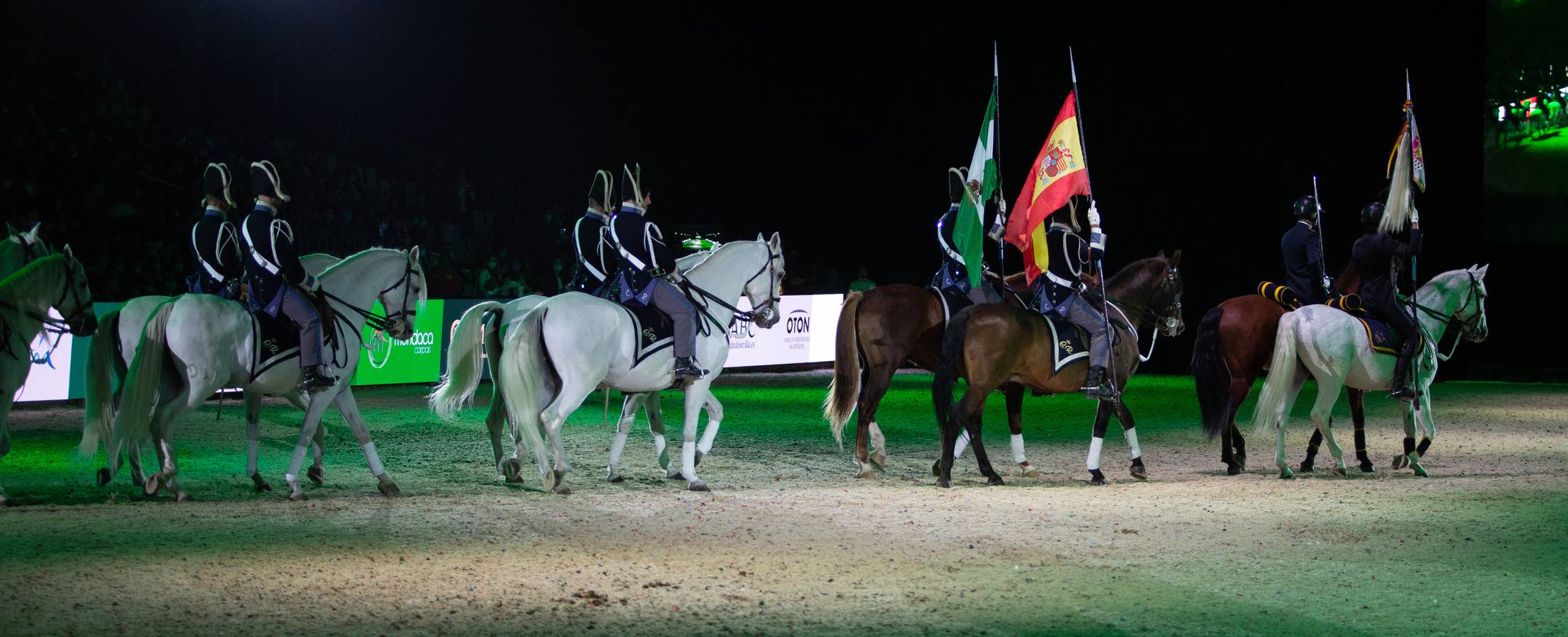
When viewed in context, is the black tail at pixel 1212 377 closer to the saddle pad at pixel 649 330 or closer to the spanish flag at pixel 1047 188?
the spanish flag at pixel 1047 188

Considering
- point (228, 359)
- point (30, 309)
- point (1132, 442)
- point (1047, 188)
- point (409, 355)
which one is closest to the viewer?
point (30, 309)

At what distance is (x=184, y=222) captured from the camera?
1944 centimetres

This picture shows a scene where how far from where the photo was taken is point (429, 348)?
2023 cm

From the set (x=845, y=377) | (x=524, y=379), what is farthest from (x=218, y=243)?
(x=845, y=377)

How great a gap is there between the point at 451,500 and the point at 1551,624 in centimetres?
705

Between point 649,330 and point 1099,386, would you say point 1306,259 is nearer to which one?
point 1099,386

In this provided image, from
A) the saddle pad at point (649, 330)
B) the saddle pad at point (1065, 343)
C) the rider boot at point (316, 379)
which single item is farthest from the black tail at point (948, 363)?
the rider boot at point (316, 379)

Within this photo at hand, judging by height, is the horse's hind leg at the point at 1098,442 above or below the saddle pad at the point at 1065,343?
below

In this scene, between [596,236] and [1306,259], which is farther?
[1306,259]

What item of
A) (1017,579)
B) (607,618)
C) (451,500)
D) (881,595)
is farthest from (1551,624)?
(451,500)

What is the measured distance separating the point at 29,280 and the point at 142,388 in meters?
1.39

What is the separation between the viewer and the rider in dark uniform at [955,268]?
498 inches

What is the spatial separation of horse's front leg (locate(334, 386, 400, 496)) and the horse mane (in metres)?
2.21

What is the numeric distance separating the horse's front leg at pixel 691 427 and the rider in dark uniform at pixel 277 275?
278 cm
